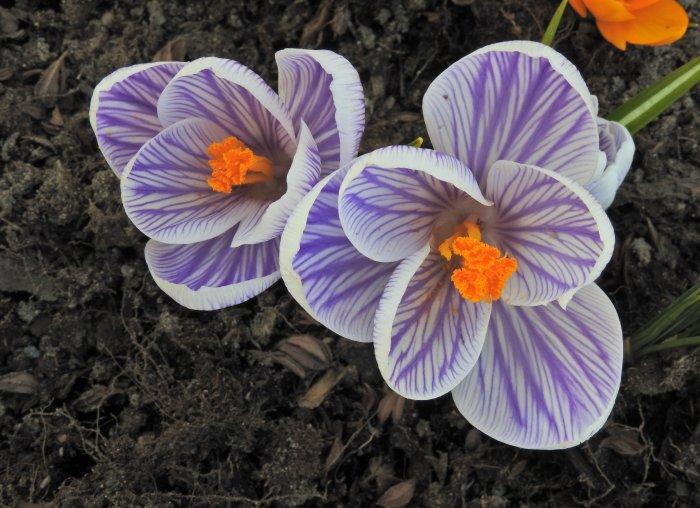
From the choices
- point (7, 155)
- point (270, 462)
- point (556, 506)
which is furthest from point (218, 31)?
point (556, 506)

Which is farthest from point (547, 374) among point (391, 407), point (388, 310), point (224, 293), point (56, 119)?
point (56, 119)

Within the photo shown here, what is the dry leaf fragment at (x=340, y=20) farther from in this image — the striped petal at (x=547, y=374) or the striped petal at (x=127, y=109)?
the striped petal at (x=547, y=374)

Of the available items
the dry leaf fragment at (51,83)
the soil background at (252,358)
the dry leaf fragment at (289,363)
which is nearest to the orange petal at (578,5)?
the soil background at (252,358)

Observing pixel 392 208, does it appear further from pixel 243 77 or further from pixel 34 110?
pixel 34 110

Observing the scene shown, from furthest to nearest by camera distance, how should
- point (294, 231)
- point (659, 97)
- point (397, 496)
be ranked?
point (397, 496) < point (659, 97) < point (294, 231)

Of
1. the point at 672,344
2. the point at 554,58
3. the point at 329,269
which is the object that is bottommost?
the point at 672,344

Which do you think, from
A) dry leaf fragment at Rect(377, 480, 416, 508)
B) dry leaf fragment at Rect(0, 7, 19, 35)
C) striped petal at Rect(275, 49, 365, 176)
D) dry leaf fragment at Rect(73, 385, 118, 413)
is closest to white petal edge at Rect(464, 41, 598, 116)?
striped petal at Rect(275, 49, 365, 176)
